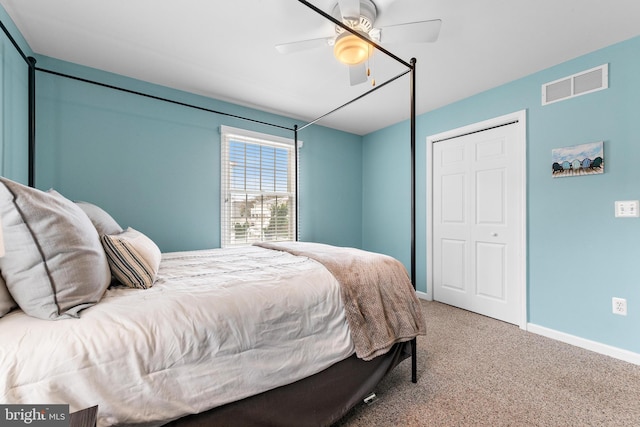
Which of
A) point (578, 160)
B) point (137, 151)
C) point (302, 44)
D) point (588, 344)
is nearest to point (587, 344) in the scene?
point (588, 344)

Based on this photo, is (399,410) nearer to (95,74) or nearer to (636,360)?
(636,360)

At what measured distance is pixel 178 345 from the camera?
3.22ft

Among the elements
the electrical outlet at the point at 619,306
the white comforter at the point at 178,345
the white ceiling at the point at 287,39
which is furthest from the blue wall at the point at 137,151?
the electrical outlet at the point at 619,306

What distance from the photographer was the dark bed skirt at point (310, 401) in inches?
42.7

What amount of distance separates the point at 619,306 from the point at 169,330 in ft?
10.4

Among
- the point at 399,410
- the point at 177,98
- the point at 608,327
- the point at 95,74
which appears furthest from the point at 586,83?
the point at 95,74

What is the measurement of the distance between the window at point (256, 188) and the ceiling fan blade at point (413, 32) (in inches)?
80.2

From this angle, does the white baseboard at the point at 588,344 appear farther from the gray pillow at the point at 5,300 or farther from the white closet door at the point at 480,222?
the gray pillow at the point at 5,300

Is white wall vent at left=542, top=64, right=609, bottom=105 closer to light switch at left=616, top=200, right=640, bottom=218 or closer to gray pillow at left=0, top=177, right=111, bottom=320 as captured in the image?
light switch at left=616, top=200, right=640, bottom=218

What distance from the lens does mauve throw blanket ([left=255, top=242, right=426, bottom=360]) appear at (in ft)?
4.82

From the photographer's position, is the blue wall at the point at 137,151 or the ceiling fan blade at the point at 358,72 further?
the blue wall at the point at 137,151

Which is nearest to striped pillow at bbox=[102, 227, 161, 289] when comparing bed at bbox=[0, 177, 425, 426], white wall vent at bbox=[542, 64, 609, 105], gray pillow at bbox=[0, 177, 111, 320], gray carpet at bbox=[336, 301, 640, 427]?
bed at bbox=[0, 177, 425, 426]

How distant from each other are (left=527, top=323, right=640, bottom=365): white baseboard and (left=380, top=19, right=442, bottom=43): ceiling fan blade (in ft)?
8.92

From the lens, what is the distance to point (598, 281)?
226 cm
